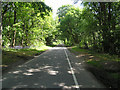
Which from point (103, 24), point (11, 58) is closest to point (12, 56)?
point (11, 58)

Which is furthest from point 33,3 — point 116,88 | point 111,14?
point 111,14

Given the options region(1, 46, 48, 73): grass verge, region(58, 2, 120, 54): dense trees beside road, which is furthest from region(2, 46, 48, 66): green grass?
region(58, 2, 120, 54): dense trees beside road

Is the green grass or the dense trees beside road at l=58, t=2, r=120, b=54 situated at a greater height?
the dense trees beside road at l=58, t=2, r=120, b=54

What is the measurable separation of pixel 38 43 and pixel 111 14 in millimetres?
19425

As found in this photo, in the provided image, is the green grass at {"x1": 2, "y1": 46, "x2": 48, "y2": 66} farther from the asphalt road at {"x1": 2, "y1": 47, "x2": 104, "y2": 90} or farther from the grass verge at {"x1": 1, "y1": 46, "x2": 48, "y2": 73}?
the asphalt road at {"x1": 2, "y1": 47, "x2": 104, "y2": 90}

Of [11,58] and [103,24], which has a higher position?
[103,24]

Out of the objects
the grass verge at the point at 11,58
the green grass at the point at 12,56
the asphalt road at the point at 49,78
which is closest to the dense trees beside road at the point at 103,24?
the asphalt road at the point at 49,78

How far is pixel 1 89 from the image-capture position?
15.6 ft

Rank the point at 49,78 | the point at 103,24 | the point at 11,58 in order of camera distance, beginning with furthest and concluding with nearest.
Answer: the point at 103,24 → the point at 11,58 → the point at 49,78

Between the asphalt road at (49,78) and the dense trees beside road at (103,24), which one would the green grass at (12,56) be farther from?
the dense trees beside road at (103,24)

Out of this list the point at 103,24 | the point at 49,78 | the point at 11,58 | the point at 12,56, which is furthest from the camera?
the point at 103,24

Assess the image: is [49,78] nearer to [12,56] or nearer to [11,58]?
[11,58]

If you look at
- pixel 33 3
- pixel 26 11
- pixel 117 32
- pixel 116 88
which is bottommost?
A: pixel 116 88

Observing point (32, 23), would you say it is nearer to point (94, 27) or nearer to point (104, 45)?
point (94, 27)
